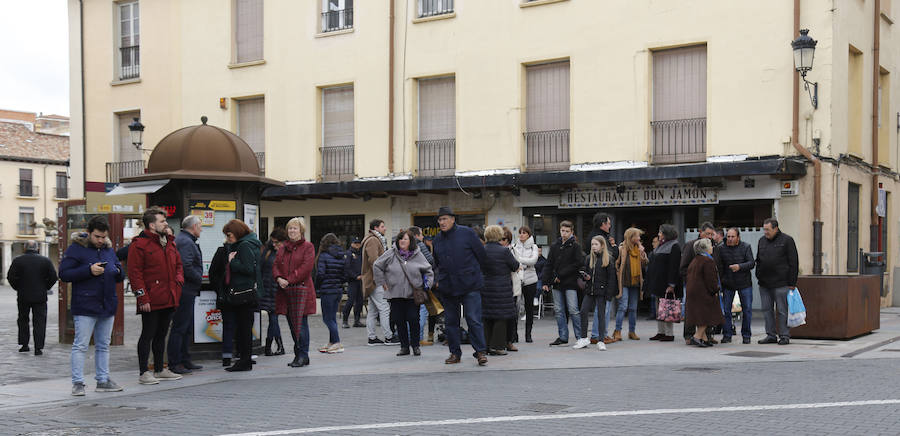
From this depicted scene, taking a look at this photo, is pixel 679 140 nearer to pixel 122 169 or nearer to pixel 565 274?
pixel 565 274

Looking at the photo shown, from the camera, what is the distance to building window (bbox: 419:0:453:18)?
881 inches

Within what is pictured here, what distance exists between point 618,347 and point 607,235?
1.57 meters

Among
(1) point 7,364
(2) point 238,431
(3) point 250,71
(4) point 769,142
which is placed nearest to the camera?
(2) point 238,431

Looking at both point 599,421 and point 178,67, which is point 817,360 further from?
point 178,67

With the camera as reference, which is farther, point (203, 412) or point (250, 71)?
point (250, 71)

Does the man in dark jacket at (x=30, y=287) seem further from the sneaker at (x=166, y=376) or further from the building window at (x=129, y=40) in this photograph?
the building window at (x=129, y=40)

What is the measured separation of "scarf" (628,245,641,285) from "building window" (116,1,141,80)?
59.1 feet

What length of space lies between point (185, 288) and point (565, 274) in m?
5.05

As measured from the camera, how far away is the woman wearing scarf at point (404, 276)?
12.2 metres

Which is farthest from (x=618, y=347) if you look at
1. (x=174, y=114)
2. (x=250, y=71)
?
(x=174, y=114)

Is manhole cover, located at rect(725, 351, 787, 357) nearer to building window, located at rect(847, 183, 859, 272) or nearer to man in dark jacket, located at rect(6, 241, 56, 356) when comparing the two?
building window, located at rect(847, 183, 859, 272)

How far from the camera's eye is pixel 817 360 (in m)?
11.0

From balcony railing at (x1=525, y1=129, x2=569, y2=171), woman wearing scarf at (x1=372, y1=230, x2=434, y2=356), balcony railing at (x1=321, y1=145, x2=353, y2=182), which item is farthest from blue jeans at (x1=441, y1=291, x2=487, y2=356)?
balcony railing at (x1=321, y1=145, x2=353, y2=182)

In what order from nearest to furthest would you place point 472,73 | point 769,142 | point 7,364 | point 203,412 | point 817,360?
point 203,412 < point 817,360 < point 7,364 < point 769,142 < point 472,73
